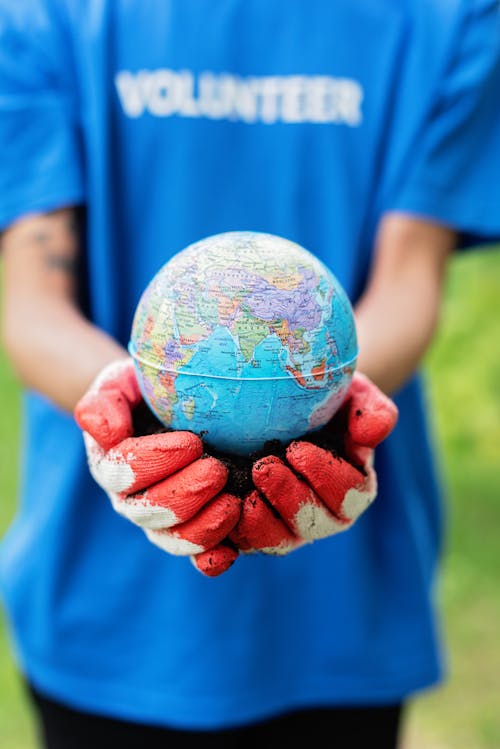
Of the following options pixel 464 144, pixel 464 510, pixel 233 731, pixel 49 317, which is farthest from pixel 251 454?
pixel 464 510

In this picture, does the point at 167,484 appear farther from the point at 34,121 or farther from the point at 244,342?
the point at 34,121

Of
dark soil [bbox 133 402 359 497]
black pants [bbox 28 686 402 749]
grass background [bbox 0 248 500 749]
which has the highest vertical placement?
dark soil [bbox 133 402 359 497]

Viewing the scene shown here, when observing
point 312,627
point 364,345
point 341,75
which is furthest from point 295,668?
point 341,75

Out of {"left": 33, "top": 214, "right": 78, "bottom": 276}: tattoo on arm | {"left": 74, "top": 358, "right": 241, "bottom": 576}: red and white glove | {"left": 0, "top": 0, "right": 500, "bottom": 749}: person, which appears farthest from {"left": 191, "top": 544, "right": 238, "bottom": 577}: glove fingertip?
{"left": 33, "top": 214, "right": 78, "bottom": 276}: tattoo on arm

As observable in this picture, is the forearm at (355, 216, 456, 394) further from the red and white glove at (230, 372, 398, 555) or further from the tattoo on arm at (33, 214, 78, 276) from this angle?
the tattoo on arm at (33, 214, 78, 276)

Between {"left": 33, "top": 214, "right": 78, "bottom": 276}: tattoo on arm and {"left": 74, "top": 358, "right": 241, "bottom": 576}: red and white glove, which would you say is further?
{"left": 33, "top": 214, "right": 78, "bottom": 276}: tattoo on arm

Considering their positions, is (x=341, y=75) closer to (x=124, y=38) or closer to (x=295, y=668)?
(x=124, y=38)
